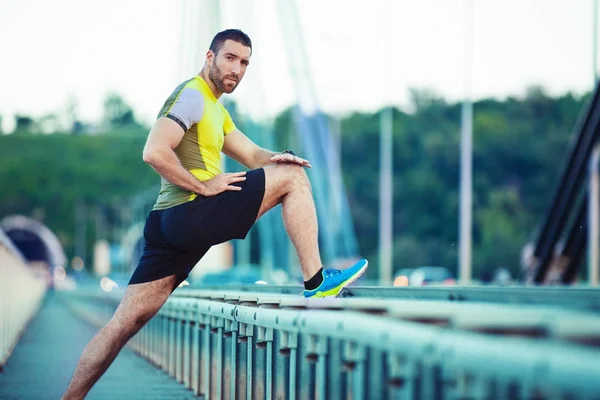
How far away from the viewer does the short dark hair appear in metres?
7.52

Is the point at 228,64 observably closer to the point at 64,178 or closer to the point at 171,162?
the point at 171,162

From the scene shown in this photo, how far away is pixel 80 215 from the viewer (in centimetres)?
14350

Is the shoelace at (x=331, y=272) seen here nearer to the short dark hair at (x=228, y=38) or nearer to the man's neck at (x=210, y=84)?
the man's neck at (x=210, y=84)

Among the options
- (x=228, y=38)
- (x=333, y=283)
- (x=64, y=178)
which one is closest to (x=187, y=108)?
(x=228, y=38)

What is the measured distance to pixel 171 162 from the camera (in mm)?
7266

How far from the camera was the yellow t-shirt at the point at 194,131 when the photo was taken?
7359 mm

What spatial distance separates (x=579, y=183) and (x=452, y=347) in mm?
20517

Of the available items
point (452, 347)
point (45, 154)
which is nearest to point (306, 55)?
point (452, 347)

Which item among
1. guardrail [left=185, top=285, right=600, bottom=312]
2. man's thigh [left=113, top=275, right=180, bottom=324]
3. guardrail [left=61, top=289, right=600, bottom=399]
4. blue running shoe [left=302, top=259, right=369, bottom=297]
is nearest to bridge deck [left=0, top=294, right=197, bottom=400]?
guardrail [left=61, top=289, right=600, bottom=399]

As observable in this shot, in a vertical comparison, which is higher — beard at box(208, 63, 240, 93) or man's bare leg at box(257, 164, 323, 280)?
beard at box(208, 63, 240, 93)

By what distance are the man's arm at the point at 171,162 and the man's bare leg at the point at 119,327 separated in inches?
22.4

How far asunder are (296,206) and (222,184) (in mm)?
396

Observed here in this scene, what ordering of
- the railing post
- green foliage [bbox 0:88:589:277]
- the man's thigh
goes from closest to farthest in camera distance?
the man's thigh < the railing post < green foliage [bbox 0:88:589:277]

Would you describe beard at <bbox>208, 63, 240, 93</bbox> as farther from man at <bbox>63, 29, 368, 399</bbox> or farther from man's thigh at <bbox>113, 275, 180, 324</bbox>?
man's thigh at <bbox>113, 275, 180, 324</bbox>
